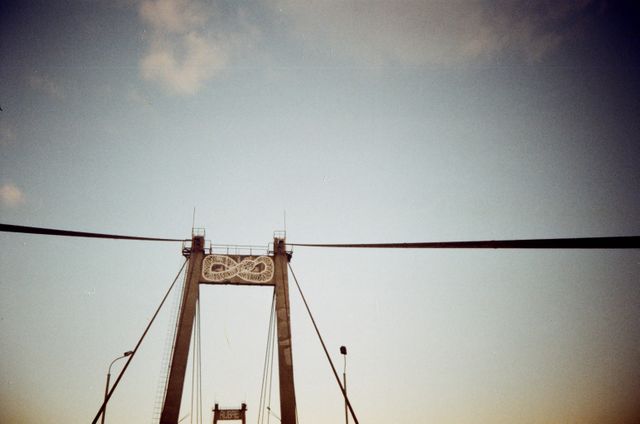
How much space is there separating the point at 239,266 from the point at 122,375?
5684mm

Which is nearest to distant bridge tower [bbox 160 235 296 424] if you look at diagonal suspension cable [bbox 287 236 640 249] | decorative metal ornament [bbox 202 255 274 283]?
decorative metal ornament [bbox 202 255 274 283]

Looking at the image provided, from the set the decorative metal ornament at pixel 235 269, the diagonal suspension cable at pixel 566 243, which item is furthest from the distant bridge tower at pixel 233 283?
the diagonal suspension cable at pixel 566 243

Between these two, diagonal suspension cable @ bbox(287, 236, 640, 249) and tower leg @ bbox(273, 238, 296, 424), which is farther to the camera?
tower leg @ bbox(273, 238, 296, 424)

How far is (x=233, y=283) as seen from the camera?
14.6 metres

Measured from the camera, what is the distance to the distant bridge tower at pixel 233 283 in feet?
38.2

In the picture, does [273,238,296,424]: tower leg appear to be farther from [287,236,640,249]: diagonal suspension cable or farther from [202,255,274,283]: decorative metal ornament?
[287,236,640,249]: diagonal suspension cable

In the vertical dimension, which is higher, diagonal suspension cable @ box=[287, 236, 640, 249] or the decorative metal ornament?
the decorative metal ornament

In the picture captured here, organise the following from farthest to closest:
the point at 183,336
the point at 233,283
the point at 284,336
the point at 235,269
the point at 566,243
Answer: the point at 235,269
the point at 233,283
the point at 284,336
the point at 183,336
the point at 566,243

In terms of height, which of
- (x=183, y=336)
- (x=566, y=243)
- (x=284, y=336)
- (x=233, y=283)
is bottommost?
(x=284, y=336)

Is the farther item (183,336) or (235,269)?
(235,269)

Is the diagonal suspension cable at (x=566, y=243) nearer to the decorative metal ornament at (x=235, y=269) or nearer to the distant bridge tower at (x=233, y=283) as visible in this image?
the distant bridge tower at (x=233, y=283)

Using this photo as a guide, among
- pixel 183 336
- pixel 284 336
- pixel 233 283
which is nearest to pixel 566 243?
pixel 284 336

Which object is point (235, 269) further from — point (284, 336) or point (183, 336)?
point (284, 336)

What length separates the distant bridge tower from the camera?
11656mm
